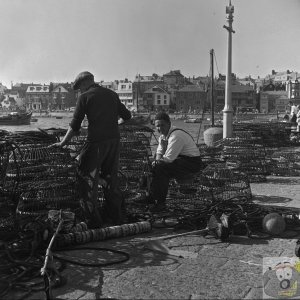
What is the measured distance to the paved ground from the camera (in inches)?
148

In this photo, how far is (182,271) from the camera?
4234mm

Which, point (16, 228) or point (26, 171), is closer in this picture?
point (16, 228)

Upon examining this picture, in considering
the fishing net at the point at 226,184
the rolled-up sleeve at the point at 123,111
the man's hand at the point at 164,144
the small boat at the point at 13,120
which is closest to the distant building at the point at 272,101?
the small boat at the point at 13,120

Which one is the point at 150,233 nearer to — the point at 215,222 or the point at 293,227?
the point at 215,222

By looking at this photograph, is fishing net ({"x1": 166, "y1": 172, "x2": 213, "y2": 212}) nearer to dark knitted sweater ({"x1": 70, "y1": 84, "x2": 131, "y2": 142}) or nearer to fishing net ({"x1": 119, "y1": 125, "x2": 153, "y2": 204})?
fishing net ({"x1": 119, "y1": 125, "x2": 153, "y2": 204})

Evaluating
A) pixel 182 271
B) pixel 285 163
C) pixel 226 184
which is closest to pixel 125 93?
pixel 285 163

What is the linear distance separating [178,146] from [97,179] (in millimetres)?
1240

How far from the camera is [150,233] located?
552 cm

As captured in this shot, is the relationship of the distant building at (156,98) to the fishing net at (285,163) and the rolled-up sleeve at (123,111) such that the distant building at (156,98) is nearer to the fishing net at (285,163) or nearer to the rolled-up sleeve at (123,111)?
the fishing net at (285,163)

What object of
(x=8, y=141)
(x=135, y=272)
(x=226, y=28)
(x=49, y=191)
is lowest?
(x=135, y=272)

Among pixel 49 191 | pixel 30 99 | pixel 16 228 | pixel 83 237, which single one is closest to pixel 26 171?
pixel 49 191

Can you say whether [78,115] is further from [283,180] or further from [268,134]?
[268,134]

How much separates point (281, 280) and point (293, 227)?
200cm

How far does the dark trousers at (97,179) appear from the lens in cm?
564
